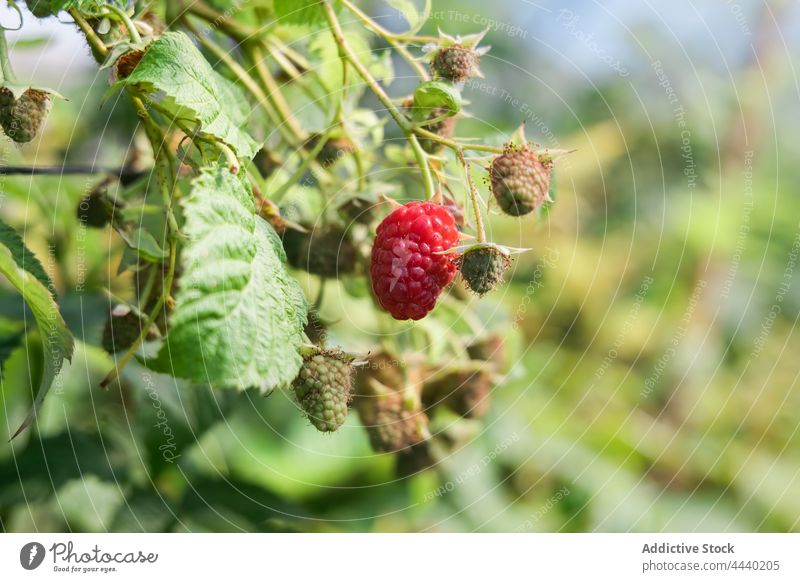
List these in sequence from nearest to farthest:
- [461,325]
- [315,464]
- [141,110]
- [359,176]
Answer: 1. [141,110]
2. [359,176]
3. [461,325]
4. [315,464]

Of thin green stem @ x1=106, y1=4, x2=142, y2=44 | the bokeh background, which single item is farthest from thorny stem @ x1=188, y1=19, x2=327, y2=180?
thin green stem @ x1=106, y1=4, x2=142, y2=44

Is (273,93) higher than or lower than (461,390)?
higher

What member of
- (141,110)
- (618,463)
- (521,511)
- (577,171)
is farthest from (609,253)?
(141,110)

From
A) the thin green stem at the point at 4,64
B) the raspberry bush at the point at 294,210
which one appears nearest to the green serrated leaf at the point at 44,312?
the raspberry bush at the point at 294,210

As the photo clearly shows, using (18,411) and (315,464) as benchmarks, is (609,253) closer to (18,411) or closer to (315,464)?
(315,464)

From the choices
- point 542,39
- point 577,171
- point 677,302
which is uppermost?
point 542,39

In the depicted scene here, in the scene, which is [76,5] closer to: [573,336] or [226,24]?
[226,24]
